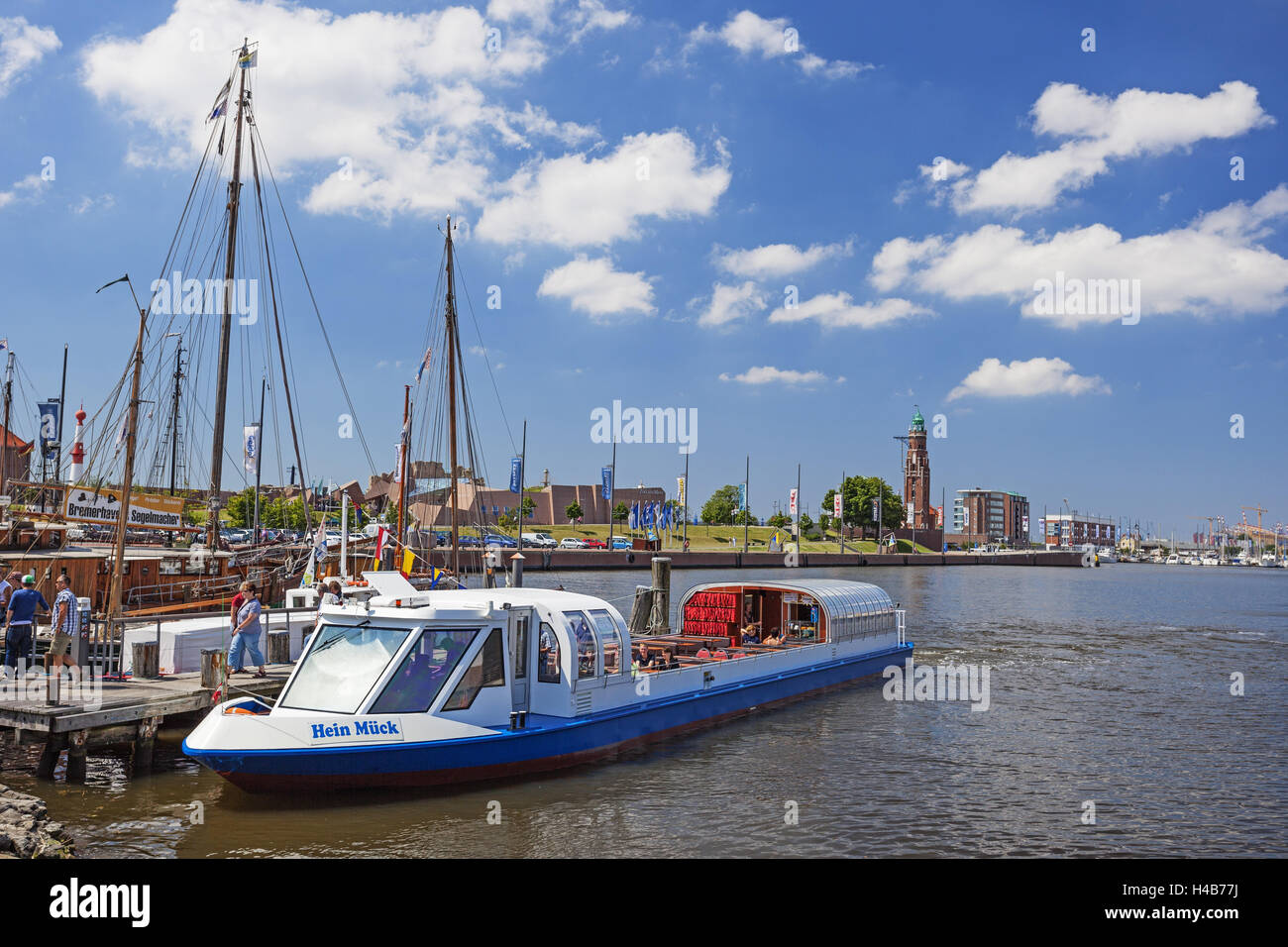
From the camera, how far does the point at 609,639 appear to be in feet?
64.3

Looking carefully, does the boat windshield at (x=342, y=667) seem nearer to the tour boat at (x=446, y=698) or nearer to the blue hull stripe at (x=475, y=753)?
the tour boat at (x=446, y=698)

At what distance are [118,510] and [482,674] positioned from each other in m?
20.6

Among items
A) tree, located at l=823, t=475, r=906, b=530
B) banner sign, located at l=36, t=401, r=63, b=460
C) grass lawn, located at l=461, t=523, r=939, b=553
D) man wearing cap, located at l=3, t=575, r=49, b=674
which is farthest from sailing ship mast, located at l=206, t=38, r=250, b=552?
tree, located at l=823, t=475, r=906, b=530

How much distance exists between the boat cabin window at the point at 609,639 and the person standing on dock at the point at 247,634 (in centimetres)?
730

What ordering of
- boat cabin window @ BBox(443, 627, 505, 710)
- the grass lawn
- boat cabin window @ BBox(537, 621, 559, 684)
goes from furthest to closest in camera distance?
the grass lawn → boat cabin window @ BBox(537, 621, 559, 684) → boat cabin window @ BBox(443, 627, 505, 710)

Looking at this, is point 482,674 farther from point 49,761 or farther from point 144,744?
point 49,761

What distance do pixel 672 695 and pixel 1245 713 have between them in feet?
61.3

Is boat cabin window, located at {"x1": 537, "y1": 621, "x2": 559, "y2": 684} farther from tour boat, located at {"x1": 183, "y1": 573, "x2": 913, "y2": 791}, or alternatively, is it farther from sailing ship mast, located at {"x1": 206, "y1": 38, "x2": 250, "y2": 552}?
sailing ship mast, located at {"x1": 206, "y1": 38, "x2": 250, "y2": 552}

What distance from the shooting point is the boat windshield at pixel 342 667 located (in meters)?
15.9

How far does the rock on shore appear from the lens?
1181 centimetres

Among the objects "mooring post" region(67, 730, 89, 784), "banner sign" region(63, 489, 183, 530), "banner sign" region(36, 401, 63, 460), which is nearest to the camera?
"mooring post" region(67, 730, 89, 784)

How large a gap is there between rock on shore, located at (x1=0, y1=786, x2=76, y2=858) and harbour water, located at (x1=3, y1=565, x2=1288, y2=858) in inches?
19.0
